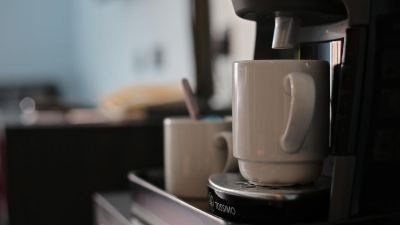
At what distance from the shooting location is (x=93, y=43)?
338cm

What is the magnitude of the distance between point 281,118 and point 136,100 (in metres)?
0.82

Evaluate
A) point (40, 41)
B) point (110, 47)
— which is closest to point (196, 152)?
point (110, 47)

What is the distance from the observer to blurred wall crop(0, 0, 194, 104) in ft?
6.23

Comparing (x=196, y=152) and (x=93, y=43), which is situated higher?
(x=93, y=43)

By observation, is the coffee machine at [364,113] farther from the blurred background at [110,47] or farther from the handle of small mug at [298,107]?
the blurred background at [110,47]

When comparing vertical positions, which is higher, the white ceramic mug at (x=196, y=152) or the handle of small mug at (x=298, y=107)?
the handle of small mug at (x=298, y=107)

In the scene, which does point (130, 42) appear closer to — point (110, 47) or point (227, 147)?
point (110, 47)

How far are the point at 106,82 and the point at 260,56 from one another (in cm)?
254

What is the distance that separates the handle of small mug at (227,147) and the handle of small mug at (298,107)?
0.14 m

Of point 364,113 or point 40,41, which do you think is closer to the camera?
point 364,113

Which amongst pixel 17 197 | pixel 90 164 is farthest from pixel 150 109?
pixel 17 197

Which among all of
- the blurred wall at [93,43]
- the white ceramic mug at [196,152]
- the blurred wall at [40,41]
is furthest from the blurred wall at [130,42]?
the white ceramic mug at [196,152]

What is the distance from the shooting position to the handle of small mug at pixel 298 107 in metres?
0.47

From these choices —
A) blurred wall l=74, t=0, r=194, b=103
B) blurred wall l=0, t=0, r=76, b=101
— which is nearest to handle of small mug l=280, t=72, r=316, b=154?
blurred wall l=74, t=0, r=194, b=103
